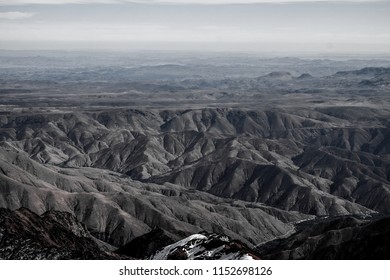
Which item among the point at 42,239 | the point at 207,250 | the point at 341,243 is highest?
the point at 207,250

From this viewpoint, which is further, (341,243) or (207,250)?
(341,243)

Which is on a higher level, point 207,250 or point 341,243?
point 207,250

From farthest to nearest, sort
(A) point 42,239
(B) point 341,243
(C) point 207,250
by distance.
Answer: (B) point 341,243, (A) point 42,239, (C) point 207,250

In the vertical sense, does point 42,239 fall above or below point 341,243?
above

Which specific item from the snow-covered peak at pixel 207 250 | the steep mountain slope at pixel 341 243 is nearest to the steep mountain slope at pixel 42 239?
the snow-covered peak at pixel 207 250

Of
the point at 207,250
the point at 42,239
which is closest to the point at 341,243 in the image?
the point at 207,250

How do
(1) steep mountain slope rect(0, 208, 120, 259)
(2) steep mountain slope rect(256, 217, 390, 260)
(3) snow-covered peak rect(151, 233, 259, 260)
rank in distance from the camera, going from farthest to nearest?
(2) steep mountain slope rect(256, 217, 390, 260)
(3) snow-covered peak rect(151, 233, 259, 260)
(1) steep mountain slope rect(0, 208, 120, 259)

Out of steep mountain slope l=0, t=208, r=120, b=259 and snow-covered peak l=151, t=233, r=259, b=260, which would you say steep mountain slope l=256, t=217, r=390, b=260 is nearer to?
snow-covered peak l=151, t=233, r=259, b=260

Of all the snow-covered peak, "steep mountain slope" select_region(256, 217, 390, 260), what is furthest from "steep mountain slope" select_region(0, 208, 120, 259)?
"steep mountain slope" select_region(256, 217, 390, 260)

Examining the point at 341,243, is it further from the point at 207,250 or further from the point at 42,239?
the point at 42,239

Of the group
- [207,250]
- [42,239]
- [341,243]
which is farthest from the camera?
[341,243]

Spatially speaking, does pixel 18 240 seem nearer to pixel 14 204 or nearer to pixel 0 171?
pixel 14 204
